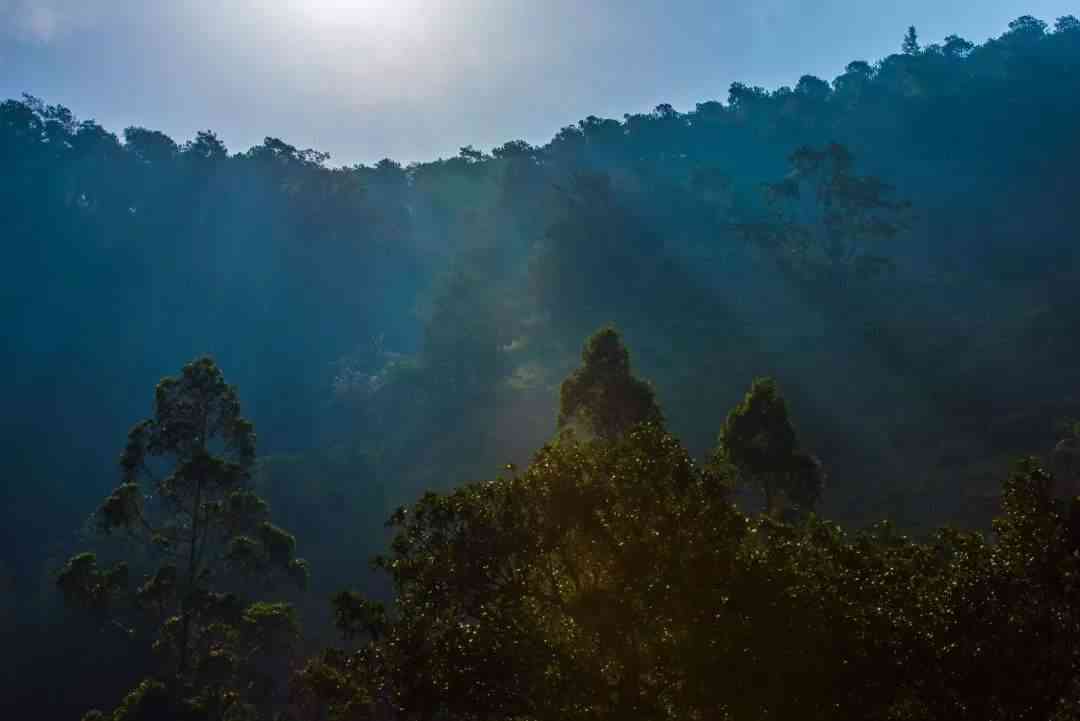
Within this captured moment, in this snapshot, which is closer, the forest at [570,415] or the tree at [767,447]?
the forest at [570,415]

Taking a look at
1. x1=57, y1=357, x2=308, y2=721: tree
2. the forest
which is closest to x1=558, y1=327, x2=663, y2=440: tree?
the forest

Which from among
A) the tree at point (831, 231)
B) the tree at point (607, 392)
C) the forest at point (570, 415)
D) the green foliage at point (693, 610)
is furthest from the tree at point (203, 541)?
the tree at point (831, 231)

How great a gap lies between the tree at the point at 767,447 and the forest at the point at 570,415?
0.15 metres

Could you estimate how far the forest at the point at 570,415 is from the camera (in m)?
16.3

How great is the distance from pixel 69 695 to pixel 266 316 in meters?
61.2

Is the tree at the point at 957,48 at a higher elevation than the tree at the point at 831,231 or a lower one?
higher

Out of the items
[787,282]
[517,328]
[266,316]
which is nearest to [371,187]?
[266,316]

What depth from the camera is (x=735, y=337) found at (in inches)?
3287

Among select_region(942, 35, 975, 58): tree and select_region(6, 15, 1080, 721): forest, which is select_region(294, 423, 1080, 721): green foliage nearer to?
select_region(6, 15, 1080, 721): forest

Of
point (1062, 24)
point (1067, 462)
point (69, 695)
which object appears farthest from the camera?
point (1062, 24)

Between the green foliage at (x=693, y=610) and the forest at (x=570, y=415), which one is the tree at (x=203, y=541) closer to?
the forest at (x=570, y=415)

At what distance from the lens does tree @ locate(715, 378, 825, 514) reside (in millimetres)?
35938

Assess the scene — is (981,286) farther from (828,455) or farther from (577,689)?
(577,689)

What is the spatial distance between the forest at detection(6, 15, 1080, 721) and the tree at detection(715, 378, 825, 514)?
0.15 meters
